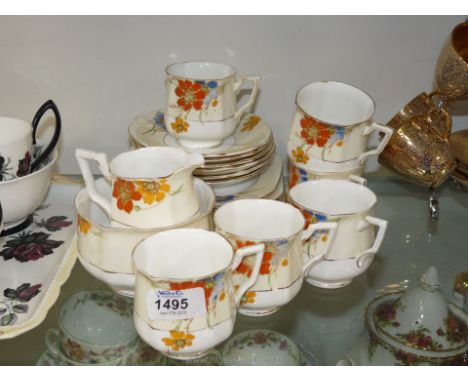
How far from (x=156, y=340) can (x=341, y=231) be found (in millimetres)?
242

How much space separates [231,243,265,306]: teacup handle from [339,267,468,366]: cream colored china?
136mm

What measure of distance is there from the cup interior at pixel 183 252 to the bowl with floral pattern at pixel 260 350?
9 cm

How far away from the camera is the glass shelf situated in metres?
0.75

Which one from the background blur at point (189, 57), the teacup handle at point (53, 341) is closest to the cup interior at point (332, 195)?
the background blur at point (189, 57)

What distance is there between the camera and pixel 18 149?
0.83 meters

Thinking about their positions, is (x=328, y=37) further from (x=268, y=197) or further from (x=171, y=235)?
(x=171, y=235)

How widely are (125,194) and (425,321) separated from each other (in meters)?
0.34

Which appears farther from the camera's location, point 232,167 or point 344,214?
point 232,167

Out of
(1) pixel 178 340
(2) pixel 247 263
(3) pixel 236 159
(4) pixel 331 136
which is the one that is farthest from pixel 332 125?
(1) pixel 178 340

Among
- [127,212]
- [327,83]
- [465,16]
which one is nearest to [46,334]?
[127,212]

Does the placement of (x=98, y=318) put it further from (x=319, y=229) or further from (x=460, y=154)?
(x=460, y=154)

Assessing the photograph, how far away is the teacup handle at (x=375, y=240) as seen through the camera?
30.2 inches

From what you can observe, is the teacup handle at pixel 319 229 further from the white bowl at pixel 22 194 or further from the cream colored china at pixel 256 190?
the white bowl at pixel 22 194

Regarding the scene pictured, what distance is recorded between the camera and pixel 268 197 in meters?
0.89
